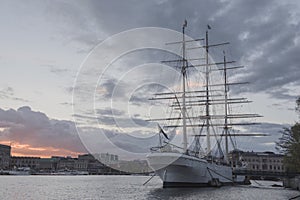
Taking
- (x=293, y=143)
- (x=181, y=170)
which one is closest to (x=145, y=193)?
(x=181, y=170)

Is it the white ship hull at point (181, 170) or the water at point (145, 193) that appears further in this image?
the white ship hull at point (181, 170)

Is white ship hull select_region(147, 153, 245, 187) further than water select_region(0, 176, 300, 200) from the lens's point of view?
Yes

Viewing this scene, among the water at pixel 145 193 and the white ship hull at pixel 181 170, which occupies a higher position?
the white ship hull at pixel 181 170

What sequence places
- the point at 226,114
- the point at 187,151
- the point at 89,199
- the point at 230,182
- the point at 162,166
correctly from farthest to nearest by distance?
1. the point at 226,114
2. the point at 230,182
3. the point at 187,151
4. the point at 162,166
5. the point at 89,199

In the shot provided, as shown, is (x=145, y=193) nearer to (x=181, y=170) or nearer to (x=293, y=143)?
(x=181, y=170)

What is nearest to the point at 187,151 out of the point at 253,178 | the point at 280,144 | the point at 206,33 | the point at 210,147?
the point at 280,144

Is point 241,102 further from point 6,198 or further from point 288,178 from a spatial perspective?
point 6,198

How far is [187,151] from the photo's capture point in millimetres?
71625

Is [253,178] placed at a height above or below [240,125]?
below

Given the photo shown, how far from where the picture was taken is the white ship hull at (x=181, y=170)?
63.7 meters

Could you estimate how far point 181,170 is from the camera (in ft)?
224

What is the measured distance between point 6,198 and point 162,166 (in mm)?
25265

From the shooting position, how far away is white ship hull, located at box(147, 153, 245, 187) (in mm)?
63719

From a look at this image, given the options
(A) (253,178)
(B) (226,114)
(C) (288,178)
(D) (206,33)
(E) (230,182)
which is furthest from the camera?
(A) (253,178)
